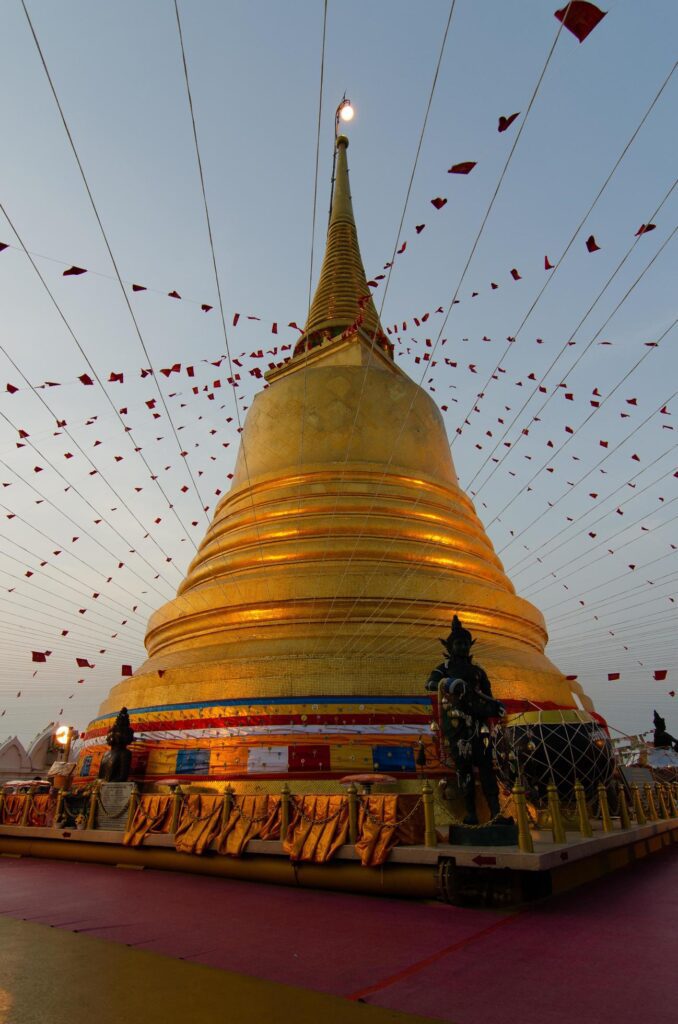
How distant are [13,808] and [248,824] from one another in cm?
588

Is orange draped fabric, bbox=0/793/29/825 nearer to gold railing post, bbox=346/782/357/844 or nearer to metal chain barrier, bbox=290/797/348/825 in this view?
metal chain barrier, bbox=290/797/348/825

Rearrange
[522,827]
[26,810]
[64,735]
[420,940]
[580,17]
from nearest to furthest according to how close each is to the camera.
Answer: [580,17], [420,940], [522,827], [26,810], [64,735]

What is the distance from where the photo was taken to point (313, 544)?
1427cm

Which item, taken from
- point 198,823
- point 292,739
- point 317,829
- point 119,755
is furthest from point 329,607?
point 317,829

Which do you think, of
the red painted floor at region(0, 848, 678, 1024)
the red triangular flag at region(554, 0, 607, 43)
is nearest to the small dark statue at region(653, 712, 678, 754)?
the red painted floor at region(0, 848, 678, 1024)

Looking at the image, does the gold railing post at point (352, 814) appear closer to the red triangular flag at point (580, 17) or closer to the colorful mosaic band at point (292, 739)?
the colorful mosaic band at point (292, 739)

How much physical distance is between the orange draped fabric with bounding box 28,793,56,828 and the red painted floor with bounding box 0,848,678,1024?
3.23m

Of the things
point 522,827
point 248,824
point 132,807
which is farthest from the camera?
point 132,807

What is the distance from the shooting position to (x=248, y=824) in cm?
788

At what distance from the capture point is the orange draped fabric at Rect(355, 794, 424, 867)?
652cm

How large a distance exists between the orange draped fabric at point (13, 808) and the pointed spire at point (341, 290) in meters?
15.4

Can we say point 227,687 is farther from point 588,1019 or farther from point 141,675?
point 588,1019

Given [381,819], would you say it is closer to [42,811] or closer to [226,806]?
[226,806]

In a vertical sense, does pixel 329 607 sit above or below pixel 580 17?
below
